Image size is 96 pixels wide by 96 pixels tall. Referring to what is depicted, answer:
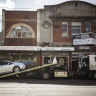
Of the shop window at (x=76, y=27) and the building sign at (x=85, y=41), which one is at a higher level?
the shop window at (x=76, y=27)

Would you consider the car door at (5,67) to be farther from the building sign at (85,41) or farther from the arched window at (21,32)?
Result: the building sign at (85,41)

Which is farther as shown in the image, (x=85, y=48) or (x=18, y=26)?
(x=18, y=26)

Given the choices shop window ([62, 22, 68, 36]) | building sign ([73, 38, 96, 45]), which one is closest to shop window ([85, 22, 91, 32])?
building sign ([73, 38, 96, 45])

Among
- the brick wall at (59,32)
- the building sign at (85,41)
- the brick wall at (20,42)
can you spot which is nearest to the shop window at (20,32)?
the brick wall at (20,42)

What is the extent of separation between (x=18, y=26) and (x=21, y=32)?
0.97 metres

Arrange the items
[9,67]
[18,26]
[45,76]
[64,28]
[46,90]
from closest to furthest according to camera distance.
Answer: [46,90]
[45,76]
[9,67]
[18,26]
[64,28]

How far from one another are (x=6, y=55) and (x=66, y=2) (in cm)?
1157

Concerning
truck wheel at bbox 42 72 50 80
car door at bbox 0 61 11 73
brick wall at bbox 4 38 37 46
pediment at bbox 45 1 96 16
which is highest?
pediment at bbox 45 1 96 16

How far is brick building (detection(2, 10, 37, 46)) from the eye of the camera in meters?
18.2

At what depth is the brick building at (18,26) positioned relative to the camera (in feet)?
59.7

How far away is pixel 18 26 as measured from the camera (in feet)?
60.2

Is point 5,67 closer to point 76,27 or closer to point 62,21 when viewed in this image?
point 62,21

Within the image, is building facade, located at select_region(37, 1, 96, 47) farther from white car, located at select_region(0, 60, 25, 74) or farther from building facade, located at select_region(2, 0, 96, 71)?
white car, located at select_region(0, 60, 25, 74)

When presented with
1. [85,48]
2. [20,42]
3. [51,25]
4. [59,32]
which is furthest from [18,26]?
[85,48]
